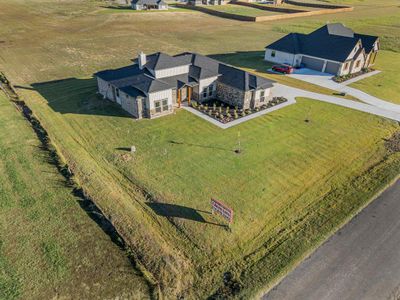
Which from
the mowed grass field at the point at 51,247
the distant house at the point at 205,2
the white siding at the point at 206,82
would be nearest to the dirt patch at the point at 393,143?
the white siding at the point at 206,82

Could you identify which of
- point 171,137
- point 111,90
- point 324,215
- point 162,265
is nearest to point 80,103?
point 111,90

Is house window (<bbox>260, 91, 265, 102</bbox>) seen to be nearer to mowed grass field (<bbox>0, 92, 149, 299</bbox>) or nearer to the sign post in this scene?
the sign post

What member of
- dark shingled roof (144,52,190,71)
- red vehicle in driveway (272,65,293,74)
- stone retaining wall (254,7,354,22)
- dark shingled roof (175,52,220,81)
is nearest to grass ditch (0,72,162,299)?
dark shingled roof (144,52,190,71)

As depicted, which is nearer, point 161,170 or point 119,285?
point 119,285

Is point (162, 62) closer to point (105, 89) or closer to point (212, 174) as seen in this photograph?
point (105, 89)

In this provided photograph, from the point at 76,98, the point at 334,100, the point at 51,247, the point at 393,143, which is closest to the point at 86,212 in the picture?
the point at 51,247

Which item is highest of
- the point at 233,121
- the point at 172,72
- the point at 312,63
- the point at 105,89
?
the point at 172,72

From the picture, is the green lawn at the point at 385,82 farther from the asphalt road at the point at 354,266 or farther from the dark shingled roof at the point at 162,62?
the dark shingled roof at the point at 162,62

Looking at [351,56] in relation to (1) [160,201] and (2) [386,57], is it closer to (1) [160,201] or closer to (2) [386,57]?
(2) [386,57]
